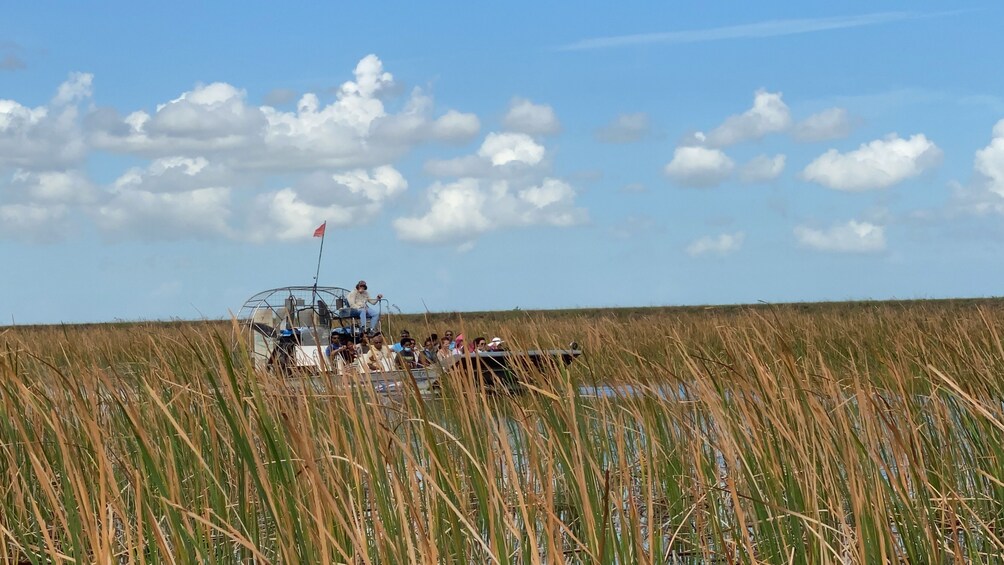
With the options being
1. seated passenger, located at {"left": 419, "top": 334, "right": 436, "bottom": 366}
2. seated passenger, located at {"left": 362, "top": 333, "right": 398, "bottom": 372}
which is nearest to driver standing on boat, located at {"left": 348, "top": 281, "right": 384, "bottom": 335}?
seated passenger, located at {"left": 362, "top": 333, "right": 398, "bottom": 372}

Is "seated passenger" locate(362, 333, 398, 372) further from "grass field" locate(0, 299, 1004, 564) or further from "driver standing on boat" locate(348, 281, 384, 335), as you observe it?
"driver standing on boat" locate(348, 281, 384, 335)

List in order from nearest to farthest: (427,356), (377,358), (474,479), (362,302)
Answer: (474,479), (377,358), (427,356), (362,302)

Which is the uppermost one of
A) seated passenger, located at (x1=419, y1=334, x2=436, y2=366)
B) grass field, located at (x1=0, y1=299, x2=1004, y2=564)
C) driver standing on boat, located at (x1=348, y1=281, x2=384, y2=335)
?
driver standing on boat, located at (x1=348, y1=281, x2=384, y2=335)

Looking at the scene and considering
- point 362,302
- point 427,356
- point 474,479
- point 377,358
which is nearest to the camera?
point 474,479

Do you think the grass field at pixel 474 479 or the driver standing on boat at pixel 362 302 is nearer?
the grass field at pixel 474 479

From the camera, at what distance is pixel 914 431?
3.61 metres

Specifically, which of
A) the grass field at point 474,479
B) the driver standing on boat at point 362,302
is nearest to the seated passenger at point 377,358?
the grass field at point 474,479

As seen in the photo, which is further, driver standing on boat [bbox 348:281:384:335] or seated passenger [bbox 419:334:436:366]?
driver standing on boat [bbox 348:281:384:335]

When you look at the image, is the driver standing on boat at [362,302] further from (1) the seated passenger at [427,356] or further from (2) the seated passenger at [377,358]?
(1) the seated passenger at [427,356]

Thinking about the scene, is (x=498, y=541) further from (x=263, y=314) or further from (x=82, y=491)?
(x=263, y=314)

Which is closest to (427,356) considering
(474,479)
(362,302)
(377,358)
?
(377,358)

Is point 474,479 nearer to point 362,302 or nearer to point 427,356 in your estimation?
point 427,356

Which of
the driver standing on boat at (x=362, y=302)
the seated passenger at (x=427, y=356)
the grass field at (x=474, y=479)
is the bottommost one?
the grass field at (x=474, y=479)

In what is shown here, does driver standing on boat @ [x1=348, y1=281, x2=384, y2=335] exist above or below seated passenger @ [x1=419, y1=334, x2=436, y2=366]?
above
